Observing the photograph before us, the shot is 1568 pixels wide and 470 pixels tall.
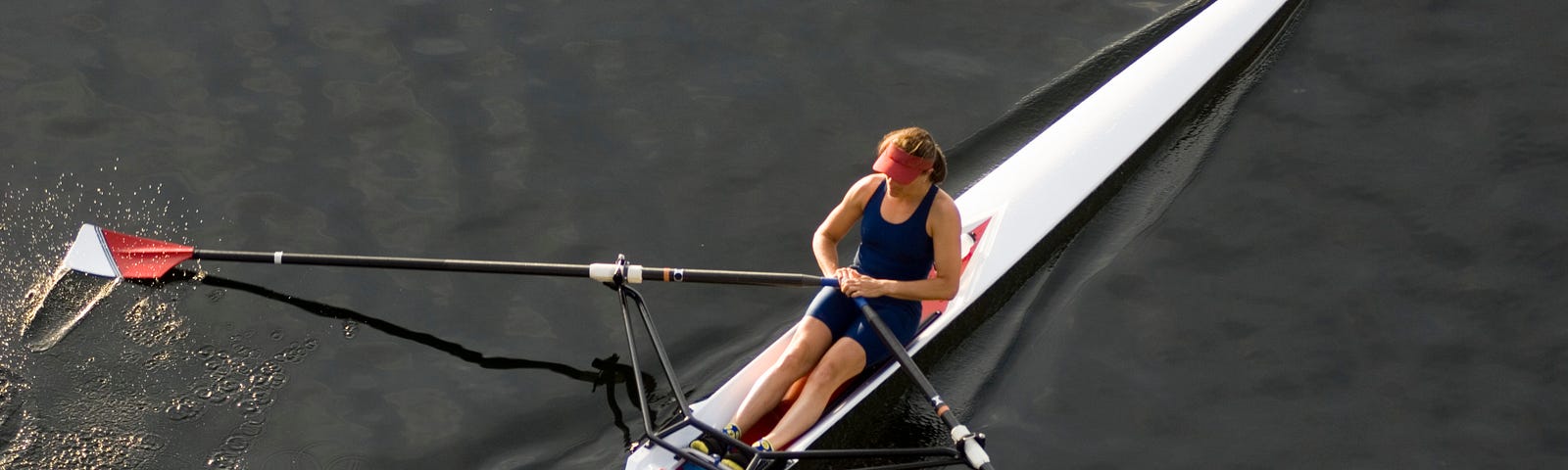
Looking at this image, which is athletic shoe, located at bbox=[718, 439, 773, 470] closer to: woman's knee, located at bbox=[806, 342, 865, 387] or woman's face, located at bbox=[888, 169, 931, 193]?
woman's knee, located at bbox=[806, 342, 865, 387]

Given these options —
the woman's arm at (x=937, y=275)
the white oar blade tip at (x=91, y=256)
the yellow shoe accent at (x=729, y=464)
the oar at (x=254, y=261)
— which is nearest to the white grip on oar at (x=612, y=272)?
the oar at (x=254, y=261)

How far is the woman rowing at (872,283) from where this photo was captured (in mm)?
5930

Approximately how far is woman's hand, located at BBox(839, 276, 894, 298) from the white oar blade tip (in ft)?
13.1

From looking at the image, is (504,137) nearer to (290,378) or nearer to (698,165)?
(698,165)

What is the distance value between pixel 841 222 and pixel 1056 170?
1986 mm

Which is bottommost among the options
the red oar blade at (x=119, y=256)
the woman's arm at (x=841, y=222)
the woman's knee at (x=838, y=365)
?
the woman's knee at (x=838, y=365)

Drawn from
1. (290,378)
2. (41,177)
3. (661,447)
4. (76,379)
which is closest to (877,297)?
(661,447)

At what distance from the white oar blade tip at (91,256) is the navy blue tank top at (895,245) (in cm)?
406

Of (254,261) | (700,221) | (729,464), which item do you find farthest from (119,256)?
(729,464)

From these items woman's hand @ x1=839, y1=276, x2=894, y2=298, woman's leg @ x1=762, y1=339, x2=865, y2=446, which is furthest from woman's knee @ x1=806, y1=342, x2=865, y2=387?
woman's hand @ x1=839, y1=276, x2=894, y2=298

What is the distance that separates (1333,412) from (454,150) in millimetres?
5419

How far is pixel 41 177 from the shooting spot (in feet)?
25.9

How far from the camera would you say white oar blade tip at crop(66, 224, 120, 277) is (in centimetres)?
709

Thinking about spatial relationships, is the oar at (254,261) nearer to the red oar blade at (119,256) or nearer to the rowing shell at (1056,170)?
the red oar blade at (119,256)
